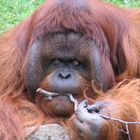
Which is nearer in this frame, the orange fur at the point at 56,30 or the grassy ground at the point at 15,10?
the orange fur at the point at 56,30

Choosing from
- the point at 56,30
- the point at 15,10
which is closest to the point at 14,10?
the point at 15,10

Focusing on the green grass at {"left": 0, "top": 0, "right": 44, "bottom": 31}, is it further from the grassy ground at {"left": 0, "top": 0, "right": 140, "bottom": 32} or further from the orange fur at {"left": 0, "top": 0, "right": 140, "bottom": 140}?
the orange fur at {"left": 0, "top": 0, "right": 140, "bottom": 140}

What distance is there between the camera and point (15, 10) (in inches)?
202

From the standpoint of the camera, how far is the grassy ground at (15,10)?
16.3ft

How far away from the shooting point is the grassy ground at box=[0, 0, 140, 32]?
4.96m

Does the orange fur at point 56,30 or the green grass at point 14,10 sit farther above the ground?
the orange fur at point 56,30

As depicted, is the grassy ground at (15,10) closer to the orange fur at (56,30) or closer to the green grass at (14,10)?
the green grass at (14,10)

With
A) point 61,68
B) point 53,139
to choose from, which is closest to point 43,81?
point 61,68

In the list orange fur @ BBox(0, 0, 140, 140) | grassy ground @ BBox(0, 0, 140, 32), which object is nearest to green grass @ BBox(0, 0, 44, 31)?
grassy ground @ BBox(0, 0, 140, 32)

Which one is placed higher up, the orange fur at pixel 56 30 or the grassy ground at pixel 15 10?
the orange fur at pixel 56 30

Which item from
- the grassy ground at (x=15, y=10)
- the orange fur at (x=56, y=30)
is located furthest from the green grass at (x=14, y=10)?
the orange fur at (x=56, y=30)

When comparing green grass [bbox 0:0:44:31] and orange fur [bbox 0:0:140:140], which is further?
green grass [bbox 0:0:44:31]

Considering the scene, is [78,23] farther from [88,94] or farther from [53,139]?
[53,139]

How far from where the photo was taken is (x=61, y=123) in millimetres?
3391
